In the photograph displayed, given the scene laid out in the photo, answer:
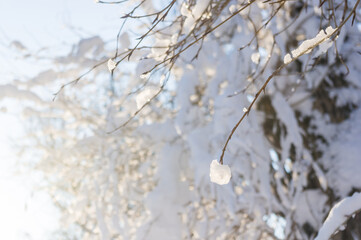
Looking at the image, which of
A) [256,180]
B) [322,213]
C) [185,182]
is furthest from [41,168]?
[322,213]

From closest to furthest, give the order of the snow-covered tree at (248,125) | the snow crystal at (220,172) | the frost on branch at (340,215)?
the snow crystal at (220,172) < the frost on branch at (340,215) < the snow-covered tree at (248,125)

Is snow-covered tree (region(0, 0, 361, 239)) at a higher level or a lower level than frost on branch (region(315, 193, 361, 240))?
higher

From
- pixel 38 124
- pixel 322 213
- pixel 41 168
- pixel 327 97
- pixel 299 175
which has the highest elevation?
pixel 38 124

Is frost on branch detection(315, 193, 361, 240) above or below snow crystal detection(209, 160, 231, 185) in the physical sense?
below

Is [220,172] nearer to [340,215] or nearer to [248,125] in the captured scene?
[340,215]

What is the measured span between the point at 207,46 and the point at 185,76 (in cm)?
36

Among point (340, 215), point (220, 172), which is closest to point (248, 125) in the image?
point (340, 215)

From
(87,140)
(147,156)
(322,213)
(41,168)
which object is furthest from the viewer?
(41,168)

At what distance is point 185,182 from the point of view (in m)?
3.26

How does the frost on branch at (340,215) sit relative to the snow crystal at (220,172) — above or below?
below

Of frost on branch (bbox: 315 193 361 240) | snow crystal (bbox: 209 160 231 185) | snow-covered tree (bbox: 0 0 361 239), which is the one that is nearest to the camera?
snow crystal (bbox: 209 160 231 185)

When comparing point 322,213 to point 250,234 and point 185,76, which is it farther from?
point 185,76

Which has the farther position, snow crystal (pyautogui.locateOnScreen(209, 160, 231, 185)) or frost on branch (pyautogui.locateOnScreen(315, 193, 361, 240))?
frost on branch (pyautogui.locateOnScreen(315, 193, 361, 240))

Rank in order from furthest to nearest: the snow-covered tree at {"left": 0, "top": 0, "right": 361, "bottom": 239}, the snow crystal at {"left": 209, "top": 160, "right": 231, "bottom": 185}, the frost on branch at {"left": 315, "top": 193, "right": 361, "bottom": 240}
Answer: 1. the snow-covered tree at {"left": 0, "top": 0, "right": 361, "bottom": 239}
2. the frost on branch at {"left": 315, "top": 193, "right": 361, "bottom": 240}
3. the snow crystal at {"left": 209, "top": 160, "right": 231, "bottom": 185}
